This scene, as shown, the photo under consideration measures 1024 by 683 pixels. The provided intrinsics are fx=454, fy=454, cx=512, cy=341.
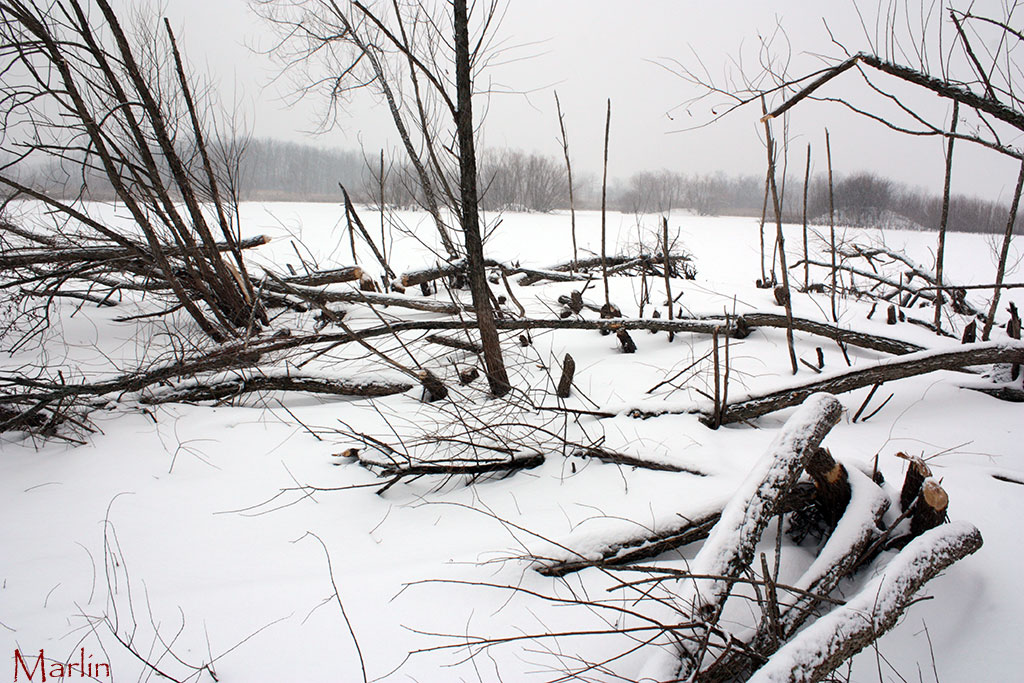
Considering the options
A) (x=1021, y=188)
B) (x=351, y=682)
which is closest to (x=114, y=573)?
(x=351, y=682)

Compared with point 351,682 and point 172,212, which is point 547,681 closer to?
point 351,682

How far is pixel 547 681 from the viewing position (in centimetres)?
144

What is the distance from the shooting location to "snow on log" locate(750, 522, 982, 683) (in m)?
1.14

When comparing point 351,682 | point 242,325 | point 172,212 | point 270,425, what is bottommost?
point 351,682

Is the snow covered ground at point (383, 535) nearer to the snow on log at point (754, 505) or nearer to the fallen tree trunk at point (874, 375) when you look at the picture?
the fallen tree trunk at point (874, 375)

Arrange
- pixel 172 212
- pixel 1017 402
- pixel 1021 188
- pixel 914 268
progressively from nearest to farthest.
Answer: pixel 1017 402 < pixel 1021 188 < pixel 172 212 < pixel 914 268

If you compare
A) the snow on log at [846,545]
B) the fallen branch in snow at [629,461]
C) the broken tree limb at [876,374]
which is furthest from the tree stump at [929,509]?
the broken tree limb at [876,374]

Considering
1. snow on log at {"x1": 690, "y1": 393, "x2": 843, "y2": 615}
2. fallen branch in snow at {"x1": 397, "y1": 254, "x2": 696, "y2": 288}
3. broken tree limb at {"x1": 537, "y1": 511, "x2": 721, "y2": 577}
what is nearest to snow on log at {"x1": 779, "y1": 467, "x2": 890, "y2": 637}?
snow on log at {"x1": 690, "y1": 393, "x2": 843, "y2": 615}

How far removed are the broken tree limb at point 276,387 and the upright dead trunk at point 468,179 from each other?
1.00 meters

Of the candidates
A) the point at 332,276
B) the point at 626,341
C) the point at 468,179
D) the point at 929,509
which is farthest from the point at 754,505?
the point at 332,276

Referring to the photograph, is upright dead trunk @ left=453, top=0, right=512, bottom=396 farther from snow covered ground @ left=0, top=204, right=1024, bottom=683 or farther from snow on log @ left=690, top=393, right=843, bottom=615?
snow on log @ left=690, top=393, right=843, bottom=615

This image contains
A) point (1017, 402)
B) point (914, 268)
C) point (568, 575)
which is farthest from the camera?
point (914, 268)

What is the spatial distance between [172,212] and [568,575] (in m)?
5.40

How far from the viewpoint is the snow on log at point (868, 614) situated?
114cm
